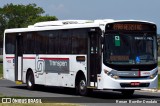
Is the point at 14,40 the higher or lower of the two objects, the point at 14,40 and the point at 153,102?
the higher

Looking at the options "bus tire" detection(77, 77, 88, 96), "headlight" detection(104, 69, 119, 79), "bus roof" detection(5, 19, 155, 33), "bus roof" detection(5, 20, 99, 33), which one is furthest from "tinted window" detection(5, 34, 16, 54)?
"headlight" detection(104, 69, 119, 79)

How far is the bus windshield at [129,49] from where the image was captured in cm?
2364

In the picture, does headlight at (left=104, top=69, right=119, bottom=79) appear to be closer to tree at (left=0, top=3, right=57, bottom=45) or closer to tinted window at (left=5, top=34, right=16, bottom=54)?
tinted window at (left=5, top=34, right=16, bottom=54)

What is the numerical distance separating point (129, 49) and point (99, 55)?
125 centimetres

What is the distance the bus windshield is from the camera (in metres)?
23.6

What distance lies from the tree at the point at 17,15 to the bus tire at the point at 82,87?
75.8 metres

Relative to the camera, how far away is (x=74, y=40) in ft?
84.8

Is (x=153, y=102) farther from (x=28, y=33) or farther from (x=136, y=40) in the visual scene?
(x=28, y=33)

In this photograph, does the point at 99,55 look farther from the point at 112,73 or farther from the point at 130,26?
the point at 130,26

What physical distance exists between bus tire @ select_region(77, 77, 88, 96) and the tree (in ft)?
249

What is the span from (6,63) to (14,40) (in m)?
1.70

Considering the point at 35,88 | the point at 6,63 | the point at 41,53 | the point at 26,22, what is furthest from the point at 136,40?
the point at 26,22

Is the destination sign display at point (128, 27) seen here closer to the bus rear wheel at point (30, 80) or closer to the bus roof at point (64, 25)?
the bus roof at point (64, 25)

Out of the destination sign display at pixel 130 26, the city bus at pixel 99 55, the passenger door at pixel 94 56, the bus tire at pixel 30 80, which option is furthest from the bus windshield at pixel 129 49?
the bus tire at pixel 30 80
